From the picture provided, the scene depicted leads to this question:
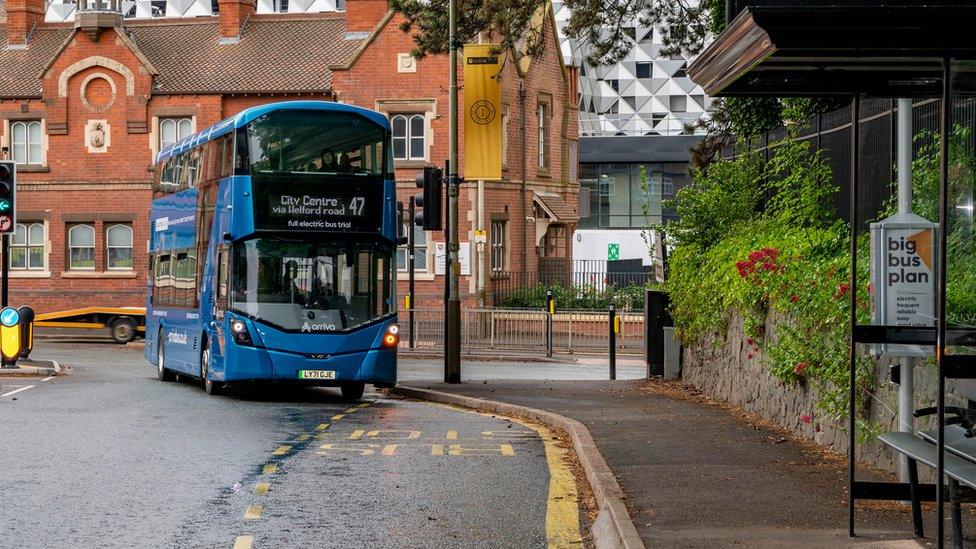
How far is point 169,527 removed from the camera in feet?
30.6

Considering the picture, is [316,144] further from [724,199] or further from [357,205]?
[724,199]

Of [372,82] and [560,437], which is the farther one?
[372,82]

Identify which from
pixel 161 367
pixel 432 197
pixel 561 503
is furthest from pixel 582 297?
pixel 561 503

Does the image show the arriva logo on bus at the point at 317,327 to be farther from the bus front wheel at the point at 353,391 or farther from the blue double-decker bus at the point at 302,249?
the bus front wheel at the point at 353,391

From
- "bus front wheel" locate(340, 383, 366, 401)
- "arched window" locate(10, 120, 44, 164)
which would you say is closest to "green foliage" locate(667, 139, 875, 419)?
"bus front wheel" locate(340, 383, 366, 401)

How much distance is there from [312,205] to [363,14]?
3054cm

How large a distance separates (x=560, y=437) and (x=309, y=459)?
3.35 meters

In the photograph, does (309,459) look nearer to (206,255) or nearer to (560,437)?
(560,437)

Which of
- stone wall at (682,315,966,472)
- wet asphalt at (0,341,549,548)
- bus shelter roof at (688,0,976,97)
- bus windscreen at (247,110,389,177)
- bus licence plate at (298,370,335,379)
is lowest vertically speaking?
wet asphalt at (0,341,549,548)

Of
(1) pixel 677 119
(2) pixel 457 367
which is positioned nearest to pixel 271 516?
(2) pixel 457 367

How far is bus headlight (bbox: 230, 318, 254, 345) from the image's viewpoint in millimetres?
20406

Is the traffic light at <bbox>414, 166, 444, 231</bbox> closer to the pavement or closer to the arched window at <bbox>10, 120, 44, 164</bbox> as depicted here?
the pavement

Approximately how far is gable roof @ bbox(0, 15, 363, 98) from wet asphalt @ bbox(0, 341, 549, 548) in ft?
93.5

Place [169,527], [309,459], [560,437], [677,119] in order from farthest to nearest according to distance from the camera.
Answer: [677,119] → [560,437] → [309,459] → [169,527]
